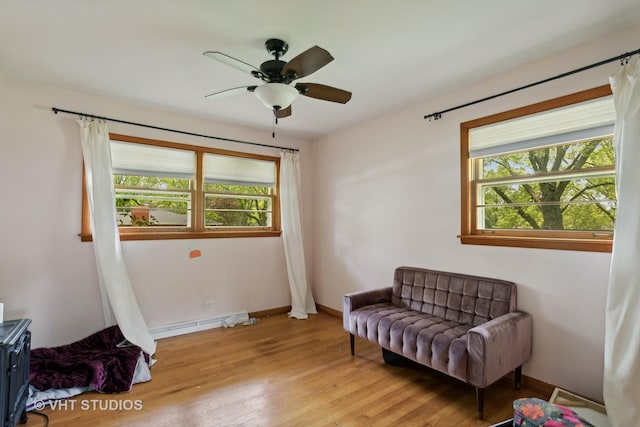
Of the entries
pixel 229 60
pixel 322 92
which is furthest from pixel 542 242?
pixel 229 60

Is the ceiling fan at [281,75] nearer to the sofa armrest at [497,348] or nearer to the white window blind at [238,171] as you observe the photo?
the white window blind at [238,171]

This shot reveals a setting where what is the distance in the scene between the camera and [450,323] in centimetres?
267

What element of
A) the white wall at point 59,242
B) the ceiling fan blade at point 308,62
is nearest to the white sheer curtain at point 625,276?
the ceiling fan blade at point 308,62

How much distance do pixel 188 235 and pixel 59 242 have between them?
1.20 meters

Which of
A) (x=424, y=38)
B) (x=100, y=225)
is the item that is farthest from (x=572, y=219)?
(x=100, y=225)

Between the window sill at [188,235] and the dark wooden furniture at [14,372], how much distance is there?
52.8 inches

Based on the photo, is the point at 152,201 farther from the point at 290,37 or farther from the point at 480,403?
the point at 480,403

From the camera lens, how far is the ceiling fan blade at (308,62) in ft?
5.85

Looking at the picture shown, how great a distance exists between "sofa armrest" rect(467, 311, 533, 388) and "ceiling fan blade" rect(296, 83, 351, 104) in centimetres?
193

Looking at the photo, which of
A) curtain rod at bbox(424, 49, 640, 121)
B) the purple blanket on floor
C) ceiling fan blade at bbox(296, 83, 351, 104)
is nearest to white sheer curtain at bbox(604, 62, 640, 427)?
curtain rod at bbox(424, 49, 640, 121)

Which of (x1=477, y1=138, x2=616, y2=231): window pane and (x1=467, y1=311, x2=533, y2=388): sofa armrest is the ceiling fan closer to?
(x1=477, y1=138, x2=616, y2=231): window pane

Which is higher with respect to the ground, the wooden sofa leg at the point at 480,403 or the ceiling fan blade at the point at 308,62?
the ceiling fan blade at the point at 308,62

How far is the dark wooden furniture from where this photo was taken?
5.56 feet

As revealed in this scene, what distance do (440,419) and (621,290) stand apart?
1.39m
